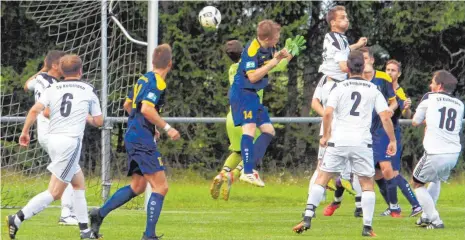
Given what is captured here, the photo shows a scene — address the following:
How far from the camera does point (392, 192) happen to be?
518 inches

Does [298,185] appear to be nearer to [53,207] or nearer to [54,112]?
[53,207]

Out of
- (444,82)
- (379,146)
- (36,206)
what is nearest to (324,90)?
(379,146)

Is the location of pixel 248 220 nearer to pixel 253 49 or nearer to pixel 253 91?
pixel 253 91

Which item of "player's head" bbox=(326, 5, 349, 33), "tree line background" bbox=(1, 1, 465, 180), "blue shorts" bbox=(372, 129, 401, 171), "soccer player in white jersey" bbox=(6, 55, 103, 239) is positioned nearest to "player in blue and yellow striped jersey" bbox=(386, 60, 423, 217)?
"blue shorts" bbox=(372, 129, 401, 171)

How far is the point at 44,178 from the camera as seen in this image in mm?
17031

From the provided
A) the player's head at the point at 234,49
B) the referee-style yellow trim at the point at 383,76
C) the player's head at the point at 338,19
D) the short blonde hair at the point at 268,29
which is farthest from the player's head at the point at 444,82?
the player's head at the point at 234,49

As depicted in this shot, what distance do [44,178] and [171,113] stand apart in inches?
226

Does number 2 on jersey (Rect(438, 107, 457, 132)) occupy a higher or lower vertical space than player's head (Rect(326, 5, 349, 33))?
Answer: lower

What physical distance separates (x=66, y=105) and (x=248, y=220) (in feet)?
11.1

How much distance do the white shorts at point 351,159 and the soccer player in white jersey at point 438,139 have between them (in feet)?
4.30

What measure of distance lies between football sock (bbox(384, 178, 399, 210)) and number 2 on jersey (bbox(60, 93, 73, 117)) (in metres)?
4.38

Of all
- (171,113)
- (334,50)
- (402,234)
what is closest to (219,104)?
(171,113)

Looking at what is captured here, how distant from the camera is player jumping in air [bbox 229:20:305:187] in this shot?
11.9 meters

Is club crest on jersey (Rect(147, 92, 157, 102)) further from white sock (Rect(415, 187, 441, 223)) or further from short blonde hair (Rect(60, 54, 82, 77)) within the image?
white sock (Rect(415, 187, 441, 223))
